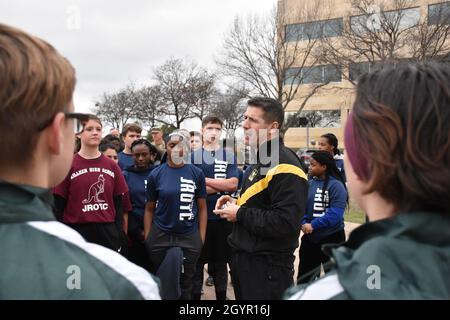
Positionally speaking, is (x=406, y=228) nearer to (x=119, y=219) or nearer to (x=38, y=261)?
(x=38, y=261)

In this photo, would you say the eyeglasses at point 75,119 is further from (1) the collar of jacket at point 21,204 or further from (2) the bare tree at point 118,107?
(2) the bare tree at point 118,107

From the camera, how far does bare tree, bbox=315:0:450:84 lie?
17.0 m

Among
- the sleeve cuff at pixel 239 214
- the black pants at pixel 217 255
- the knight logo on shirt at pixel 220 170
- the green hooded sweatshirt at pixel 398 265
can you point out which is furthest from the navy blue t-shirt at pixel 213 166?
the green hooded sweatshirt at pixel 398 265

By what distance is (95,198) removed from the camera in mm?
4020

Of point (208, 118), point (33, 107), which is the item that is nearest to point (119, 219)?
point (208, 118)

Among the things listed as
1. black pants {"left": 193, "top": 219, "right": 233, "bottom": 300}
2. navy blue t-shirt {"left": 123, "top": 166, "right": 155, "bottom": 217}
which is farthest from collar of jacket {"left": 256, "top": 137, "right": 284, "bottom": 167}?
black pants {"left": 193, "top": 219, "right": 233, "bottom": 300}

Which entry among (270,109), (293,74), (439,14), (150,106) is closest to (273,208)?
(270,109)

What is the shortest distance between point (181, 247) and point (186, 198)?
1.70 feet

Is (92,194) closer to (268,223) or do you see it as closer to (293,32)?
(268,223)

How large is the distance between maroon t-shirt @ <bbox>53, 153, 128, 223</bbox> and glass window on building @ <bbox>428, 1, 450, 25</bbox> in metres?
17.2

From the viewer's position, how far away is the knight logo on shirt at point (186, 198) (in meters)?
4.38

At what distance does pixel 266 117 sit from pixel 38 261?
279 cm

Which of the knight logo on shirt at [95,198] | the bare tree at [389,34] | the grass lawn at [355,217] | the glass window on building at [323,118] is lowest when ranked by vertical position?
the glass window on building at [323,118]

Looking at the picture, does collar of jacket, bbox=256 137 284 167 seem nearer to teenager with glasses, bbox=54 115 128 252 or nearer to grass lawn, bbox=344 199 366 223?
teenager with glasses, bbox=54 115 128 252
